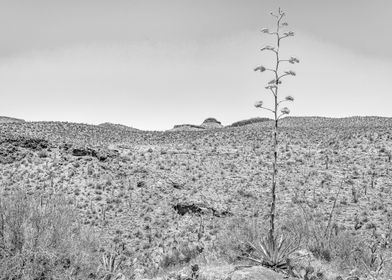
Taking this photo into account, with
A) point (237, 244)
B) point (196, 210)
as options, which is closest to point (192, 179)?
point (196, 210)

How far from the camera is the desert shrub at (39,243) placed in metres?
8.27

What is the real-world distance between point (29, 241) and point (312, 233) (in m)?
8.09

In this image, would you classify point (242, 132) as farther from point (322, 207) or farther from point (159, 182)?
point (322, 207)

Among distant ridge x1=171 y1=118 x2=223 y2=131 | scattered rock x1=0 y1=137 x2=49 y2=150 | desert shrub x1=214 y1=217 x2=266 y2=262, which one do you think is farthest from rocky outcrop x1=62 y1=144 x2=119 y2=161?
distant ridge x1=171 y1=118 x2=223 y2=131

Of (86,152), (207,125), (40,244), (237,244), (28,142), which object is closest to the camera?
(40,244)

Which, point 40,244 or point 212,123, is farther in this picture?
point 212,123

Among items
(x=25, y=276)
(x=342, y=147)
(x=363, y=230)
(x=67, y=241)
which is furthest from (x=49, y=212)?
(x=342, y=147)

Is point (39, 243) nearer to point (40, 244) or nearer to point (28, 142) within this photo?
point (40, 244)

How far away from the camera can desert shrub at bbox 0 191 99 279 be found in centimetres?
827

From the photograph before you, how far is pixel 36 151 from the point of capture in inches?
1271

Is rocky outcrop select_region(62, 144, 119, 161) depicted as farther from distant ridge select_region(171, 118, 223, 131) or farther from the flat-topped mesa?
the flat-topped mesa

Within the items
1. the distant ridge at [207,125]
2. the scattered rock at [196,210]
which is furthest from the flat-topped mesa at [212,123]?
the scattered rock at [196,210]

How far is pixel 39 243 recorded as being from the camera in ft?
29.1

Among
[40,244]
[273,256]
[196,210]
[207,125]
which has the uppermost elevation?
[207,125]
